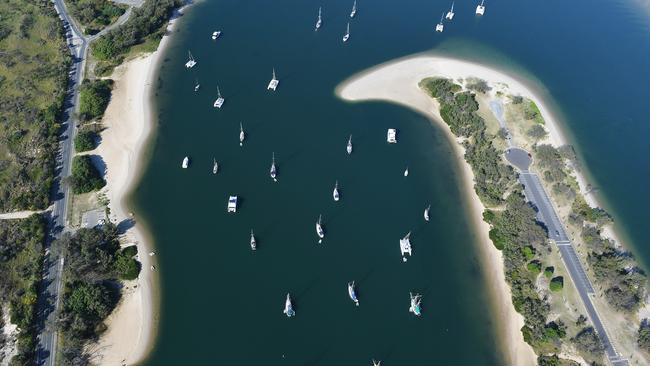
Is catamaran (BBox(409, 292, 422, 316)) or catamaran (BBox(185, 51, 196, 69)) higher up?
catamaran (BBox(185, 51, 196, 69))

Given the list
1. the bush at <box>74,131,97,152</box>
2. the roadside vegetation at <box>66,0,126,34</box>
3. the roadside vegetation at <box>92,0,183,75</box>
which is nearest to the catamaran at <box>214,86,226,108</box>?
the bush at <box>74,131,97,152</box>

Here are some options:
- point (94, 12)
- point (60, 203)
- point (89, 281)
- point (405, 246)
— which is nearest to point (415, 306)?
point (405, 246)

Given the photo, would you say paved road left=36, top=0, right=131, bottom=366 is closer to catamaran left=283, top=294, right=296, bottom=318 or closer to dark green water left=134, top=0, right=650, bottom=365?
dark green water left=134, top=0, right=650, bottom=365

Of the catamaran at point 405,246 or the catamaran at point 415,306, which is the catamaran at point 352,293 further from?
the catamaran at point 405,246

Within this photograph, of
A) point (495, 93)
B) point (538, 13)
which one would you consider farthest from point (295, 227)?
point (538, 13)

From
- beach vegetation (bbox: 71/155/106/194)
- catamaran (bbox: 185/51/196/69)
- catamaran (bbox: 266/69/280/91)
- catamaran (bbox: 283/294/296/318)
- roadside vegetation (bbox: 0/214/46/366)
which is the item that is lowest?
catamaran (bbox: 283/294/296/318)

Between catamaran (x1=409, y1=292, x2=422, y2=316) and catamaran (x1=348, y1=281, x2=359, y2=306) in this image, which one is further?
catamaran (x1=348, y1=281, x2=359, y2=306)

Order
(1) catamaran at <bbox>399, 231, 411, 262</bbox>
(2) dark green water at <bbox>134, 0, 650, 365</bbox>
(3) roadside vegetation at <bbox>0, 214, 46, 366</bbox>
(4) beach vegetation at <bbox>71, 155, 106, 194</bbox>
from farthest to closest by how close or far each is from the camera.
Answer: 1. (4) beach vegetation at <bbox>71, 155, 106, 194</bbox>
2. (1) catamaran at <bbox>399, 231, 411, 262</bbox>
3. (2) dark green water at <bbox>134, 0, 650, 365</bbox>
4. (3) roadside vegetation at <bbox>0, 214, 46, 366</bbox>
